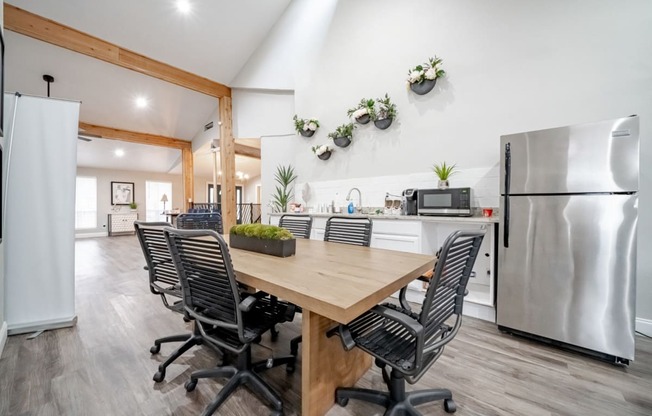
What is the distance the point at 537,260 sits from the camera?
6.48 feet

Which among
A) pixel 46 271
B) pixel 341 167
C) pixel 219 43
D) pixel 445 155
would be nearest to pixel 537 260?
pixel 445 155

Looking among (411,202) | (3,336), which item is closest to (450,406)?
(411,202)

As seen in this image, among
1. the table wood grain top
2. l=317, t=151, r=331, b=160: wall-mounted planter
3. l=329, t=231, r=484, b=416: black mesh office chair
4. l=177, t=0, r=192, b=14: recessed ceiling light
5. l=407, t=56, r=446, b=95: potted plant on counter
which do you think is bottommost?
l=329, t=231, r=484, b=416: black mesh office chair

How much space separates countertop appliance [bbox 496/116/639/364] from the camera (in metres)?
1.69

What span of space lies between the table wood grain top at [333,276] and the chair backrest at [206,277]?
0.32 ft

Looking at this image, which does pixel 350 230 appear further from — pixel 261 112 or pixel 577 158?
pixel 261 112

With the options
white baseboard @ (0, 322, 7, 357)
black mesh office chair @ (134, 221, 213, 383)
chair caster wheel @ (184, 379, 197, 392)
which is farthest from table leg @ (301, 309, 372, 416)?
white baseboard @ (0, 322, 7, 357)

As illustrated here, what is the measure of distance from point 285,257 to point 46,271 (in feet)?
7.39

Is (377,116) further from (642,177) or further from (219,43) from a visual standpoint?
(219,43)

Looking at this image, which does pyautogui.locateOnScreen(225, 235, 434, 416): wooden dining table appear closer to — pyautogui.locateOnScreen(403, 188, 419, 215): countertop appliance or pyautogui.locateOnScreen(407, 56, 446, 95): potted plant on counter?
pyautogui.locateOnScreen(403, 188, 419, 215): countertop appliance

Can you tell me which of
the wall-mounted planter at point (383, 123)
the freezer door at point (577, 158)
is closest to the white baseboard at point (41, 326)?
the wall-mounted planter at point (383, 123)

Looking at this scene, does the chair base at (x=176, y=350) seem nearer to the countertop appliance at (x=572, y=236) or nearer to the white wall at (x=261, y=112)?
the countertop appliance at (x=572, y=236)

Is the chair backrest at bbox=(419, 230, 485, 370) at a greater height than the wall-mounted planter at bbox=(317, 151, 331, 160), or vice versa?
the wall-mounted planter at bbox=(317, 151, 331, 160)

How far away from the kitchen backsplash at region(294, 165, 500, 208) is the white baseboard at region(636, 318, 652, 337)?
1.36m
